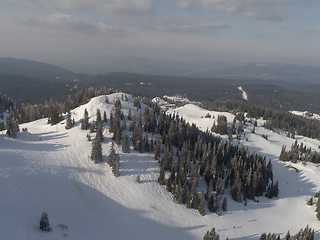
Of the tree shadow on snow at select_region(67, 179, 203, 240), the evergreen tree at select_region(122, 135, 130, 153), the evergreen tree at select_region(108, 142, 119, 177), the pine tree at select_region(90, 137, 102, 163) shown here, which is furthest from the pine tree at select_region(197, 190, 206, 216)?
the pine tree at select_region(90, 137, 102, 163)

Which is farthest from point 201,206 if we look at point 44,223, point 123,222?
point 44,223

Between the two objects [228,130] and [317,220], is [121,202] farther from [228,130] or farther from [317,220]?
[228,130]

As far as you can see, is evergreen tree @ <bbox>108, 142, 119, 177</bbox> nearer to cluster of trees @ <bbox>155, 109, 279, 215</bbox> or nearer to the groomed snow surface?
the groomed snow surface

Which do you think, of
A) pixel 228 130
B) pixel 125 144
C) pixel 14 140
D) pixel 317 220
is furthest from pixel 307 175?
pixel 14 140

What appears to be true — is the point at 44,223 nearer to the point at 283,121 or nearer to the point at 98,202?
the point at 98,202

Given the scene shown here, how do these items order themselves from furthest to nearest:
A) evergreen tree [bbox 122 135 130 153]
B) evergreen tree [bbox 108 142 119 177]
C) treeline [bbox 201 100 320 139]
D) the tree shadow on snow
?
treeline [bbox 201 100 320 139], evergreen tree [bbox 122 135 130 153], evergreen tree [bbox 108 142 119 177], the tree shadow on snow

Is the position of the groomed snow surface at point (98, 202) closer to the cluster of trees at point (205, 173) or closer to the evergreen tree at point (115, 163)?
the evergreen tree at point (115, 163)

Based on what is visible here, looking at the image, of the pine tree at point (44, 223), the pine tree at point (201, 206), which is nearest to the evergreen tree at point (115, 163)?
the pine tree at point (201, 206)

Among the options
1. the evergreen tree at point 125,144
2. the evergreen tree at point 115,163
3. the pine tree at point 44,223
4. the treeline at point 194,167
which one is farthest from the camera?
the evergreen tree at point 125,144

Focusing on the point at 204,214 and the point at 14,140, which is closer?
the point at 204,214
